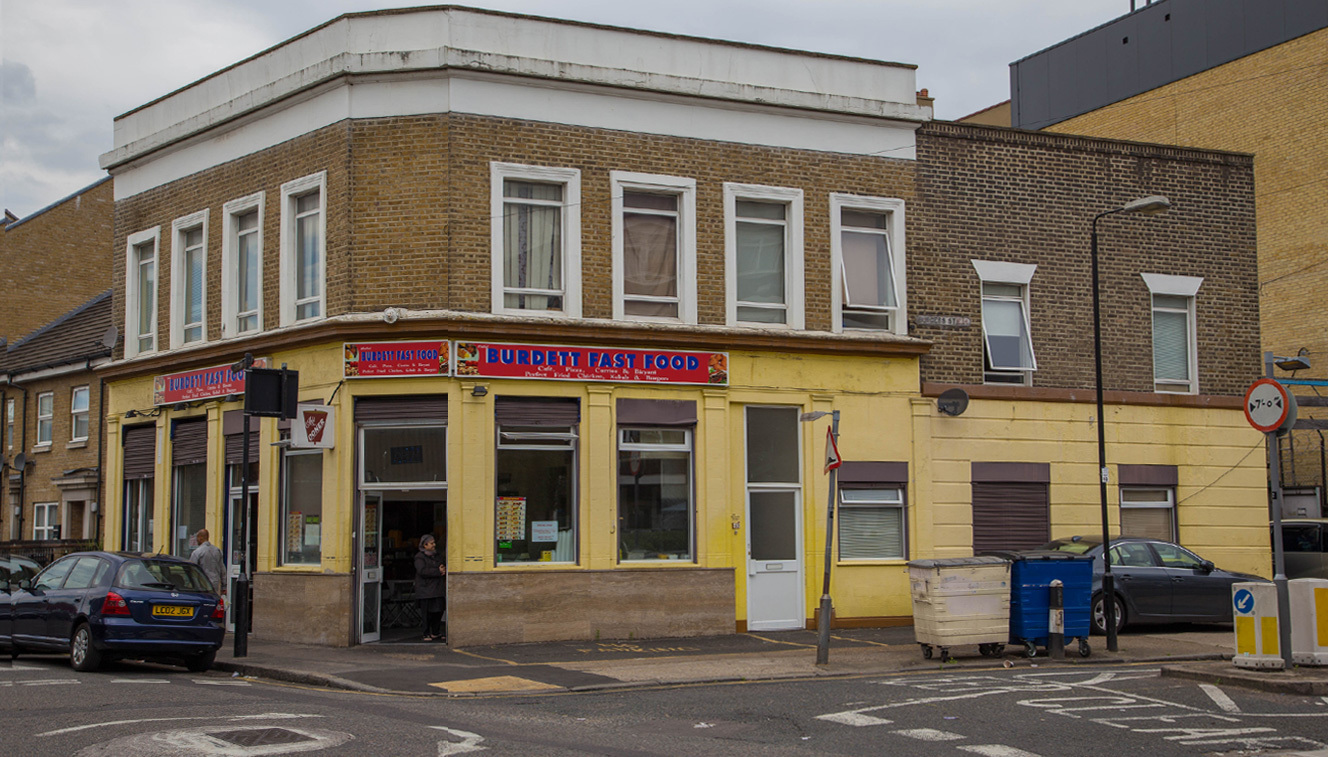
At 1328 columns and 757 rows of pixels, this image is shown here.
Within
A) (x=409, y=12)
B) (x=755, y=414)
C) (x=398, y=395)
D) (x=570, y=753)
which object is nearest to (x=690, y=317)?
(x=755, y=414)

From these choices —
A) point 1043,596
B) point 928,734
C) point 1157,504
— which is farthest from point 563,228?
point 1157,504

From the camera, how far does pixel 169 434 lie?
856 inches

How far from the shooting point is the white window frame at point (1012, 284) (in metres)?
21.5

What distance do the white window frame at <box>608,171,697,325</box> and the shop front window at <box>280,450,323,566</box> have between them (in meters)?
5.24

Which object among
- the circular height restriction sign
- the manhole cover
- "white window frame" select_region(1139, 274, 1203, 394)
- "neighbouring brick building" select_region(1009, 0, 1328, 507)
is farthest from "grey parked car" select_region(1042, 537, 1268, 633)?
the manhole cover

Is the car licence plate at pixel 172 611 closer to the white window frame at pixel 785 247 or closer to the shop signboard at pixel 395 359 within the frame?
the shop signboard at pixel 395 359

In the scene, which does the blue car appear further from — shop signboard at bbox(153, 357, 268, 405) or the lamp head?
the lamp head

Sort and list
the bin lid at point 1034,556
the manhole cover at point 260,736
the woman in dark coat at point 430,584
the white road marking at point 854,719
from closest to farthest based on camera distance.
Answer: the manhole cover at point 260,736 < the white road marking at point 854,719 < the bin lid at point 1034,556 < the woman in dark coat at point 430,584

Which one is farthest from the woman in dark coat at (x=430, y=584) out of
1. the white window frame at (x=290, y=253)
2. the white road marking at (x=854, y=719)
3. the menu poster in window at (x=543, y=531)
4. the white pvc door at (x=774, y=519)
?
the white road marking at (x=854, y=719)

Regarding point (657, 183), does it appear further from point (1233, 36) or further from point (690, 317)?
point (1233, 36)

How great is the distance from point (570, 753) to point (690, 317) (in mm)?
10602

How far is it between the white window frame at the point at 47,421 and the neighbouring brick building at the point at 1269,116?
29850 mm

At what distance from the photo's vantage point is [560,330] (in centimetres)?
1811

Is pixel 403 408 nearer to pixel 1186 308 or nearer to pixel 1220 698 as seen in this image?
pixel 1220 698
